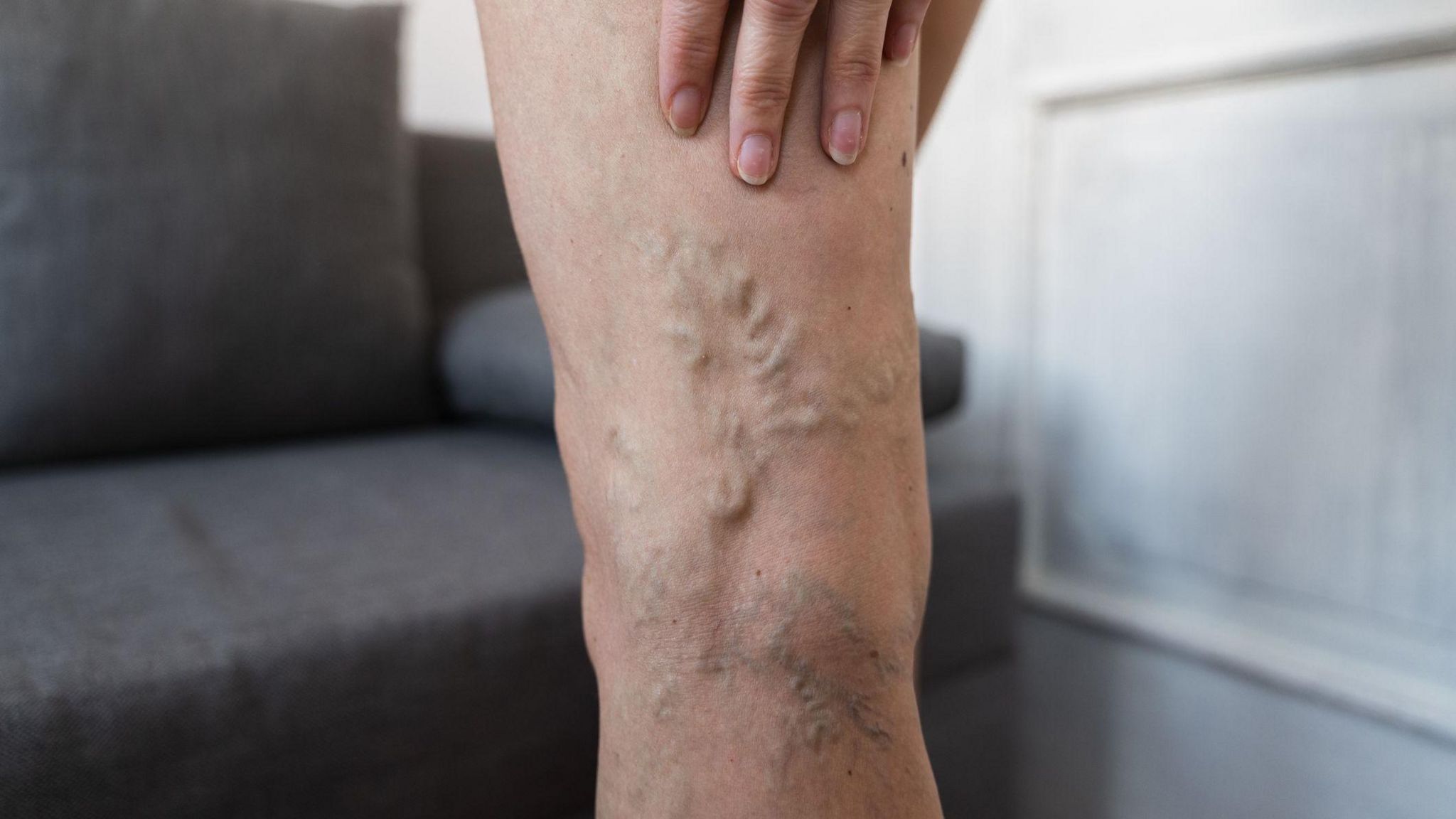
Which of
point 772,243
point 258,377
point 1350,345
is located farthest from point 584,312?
point 1350,345

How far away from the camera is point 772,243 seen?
446 millimetres

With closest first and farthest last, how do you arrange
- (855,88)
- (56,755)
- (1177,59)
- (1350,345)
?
(855,88)
(56,755)
(1350,345)
(1177,59)

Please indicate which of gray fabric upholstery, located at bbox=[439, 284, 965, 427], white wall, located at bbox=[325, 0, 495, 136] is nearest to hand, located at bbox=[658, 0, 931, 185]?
gray fabric upholstery, located at bbox=[439, 284, 965, 427]

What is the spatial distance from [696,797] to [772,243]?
0.86 ft

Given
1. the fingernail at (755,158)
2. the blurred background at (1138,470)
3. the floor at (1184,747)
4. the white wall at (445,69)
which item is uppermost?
the white wall at (445,69)

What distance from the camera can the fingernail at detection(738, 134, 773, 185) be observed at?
43 centimetres

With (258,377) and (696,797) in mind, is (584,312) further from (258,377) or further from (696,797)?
(258,377)

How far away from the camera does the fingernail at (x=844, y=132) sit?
1.45ft

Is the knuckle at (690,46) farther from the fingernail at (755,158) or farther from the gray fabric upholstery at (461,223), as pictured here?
the gray fabric upholstery at (461,223)

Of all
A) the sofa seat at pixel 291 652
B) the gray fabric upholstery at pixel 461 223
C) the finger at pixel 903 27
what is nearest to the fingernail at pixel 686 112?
the finger at pixel 903 27

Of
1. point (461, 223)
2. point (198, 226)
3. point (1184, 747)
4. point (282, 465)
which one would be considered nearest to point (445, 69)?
point (461, 223)

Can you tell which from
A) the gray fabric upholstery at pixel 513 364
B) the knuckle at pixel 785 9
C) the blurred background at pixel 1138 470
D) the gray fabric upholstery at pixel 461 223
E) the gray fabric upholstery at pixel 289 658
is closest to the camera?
the knuckle at pixel 785 9

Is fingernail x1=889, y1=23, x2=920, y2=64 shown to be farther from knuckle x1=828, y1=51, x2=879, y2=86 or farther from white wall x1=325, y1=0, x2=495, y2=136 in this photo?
white wall x1=325, y1=0, x2=495, y2=136

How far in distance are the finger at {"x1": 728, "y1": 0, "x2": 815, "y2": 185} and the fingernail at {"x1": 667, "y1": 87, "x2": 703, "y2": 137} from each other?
15 millimetres
